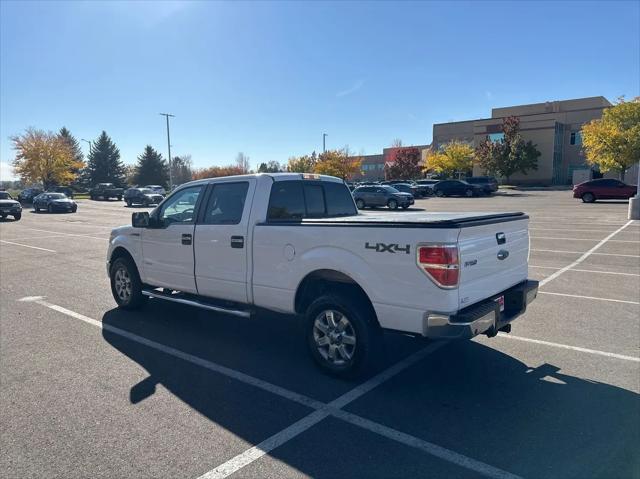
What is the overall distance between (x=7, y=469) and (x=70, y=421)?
0.60 meters

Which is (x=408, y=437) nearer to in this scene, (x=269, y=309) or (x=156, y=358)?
(x=269, y=309)

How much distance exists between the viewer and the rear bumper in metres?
3.57

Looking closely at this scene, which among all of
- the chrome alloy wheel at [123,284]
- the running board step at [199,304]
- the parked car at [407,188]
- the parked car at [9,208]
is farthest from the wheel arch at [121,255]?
the parked car at [407,188]

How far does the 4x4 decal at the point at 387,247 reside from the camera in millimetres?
3669

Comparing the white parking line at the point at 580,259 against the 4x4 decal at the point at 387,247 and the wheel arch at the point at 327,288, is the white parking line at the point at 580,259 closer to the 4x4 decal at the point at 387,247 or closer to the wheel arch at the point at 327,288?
the wheel arch at the point at 327,288

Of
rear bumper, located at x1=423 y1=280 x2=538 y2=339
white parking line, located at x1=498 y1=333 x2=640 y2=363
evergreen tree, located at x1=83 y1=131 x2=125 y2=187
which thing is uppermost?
evergreen tree, located at x1=83 y1=131 x2=125 y2=187

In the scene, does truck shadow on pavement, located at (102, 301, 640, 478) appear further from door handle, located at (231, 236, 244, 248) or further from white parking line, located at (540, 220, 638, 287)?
white parking line, located at (540, 220, 638, 287)

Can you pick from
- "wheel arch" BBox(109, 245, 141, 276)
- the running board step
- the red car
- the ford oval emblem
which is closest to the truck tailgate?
the ford oval emblem

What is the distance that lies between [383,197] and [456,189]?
1541 centimetres

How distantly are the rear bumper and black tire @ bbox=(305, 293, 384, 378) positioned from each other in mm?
582

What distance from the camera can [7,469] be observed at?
2.98 m

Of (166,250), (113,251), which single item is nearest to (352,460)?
(166,250)

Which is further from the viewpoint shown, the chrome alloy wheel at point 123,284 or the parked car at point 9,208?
the parked car at point 9,208

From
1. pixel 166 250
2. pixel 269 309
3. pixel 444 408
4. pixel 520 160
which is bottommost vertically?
pixel 444 408
